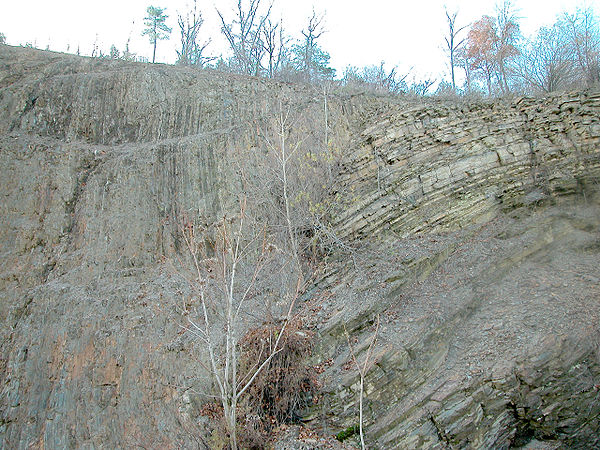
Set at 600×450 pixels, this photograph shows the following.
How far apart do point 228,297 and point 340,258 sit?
477cm

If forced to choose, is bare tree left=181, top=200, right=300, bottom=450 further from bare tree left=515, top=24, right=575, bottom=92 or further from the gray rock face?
bare tree left=515, top=24, right=575, bottom=92

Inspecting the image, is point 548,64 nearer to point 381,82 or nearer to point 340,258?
point 381,82

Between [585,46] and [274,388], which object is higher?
[585,46]

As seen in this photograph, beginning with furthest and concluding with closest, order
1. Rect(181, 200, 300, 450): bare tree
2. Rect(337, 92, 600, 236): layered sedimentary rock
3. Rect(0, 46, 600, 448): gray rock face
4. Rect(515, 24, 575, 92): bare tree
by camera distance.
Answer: Rect(515, 24, 575, 92): bare tree
Rect(337, 92, 600, 236): layered sedimentary rock
Rect(0, 46, 600, 448): gray rock face
Rect(181, 200, 300, 450): bare tree

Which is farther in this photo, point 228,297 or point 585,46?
point 585,46

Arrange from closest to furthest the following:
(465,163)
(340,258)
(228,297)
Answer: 1. (228,297)
2. (340,258)
3. (465,163)

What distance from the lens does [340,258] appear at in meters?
11.8

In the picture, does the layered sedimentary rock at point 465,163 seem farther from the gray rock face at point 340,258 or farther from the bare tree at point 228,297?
the bare tree at point 228,297

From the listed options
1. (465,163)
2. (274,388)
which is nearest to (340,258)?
(274,388)

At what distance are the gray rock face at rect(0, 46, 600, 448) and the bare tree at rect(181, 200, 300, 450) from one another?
78cm

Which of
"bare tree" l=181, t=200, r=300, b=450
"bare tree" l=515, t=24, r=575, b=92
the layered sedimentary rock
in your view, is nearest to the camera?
"bare tree" l=181, t=200, r=300, b=450

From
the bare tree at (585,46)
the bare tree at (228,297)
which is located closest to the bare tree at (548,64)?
the bare tree at (585,46)

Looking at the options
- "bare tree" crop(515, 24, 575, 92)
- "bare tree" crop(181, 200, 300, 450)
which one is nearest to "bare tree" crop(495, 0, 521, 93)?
"bare tree" crop(515, 24, 575, 92)

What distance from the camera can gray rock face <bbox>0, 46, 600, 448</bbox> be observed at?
8.20 meters
